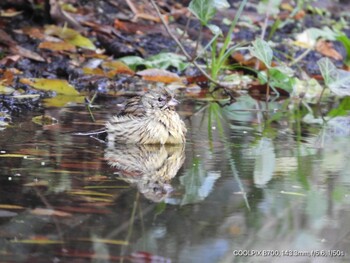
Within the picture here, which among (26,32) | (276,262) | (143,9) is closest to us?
(276,262)

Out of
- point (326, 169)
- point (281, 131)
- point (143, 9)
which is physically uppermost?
point (326, 169)

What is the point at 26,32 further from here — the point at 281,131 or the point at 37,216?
the point at 37,216

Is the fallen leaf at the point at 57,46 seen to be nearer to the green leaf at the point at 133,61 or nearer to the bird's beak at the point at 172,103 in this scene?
the green leaf at the point at 133,61

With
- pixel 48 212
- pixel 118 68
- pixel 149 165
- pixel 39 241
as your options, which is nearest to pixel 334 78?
pixel 118 68

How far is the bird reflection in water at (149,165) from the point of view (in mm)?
4066

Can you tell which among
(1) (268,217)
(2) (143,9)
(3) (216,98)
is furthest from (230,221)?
(2) (143,9)

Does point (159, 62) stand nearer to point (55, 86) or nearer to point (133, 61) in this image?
point (133, 61)

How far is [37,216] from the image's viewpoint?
11.1 feet

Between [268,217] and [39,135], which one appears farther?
[39,135]

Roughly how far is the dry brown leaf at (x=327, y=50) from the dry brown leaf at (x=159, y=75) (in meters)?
3.21

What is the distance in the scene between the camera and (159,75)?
28.2ft

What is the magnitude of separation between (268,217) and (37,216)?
0.98 m

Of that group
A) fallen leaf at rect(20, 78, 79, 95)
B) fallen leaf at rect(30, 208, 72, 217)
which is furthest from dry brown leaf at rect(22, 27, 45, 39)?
fallen leaf at rect(30, 208, 72, 217)

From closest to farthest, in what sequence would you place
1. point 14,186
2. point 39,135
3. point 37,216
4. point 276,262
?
point 276,262 < point 37,216 < point 14,186 < point 39,135
